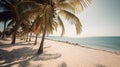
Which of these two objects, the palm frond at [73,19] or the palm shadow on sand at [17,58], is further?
the palm frond at [73,19]

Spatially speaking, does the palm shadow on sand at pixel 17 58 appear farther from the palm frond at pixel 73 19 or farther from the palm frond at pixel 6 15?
the palm frond at pixel 6 15

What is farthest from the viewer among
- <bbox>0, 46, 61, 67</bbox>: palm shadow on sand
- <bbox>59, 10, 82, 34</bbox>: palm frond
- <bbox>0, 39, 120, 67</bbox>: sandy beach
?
<bbox>59, 10, 82, 34</bbox>: palm frond

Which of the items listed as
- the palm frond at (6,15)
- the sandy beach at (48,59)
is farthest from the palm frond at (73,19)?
the palm frond at (6,15)

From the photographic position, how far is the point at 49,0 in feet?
35.1

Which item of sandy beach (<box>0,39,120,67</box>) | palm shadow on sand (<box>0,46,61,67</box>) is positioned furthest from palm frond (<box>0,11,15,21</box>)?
palm shadow on sand (<box>0,46,61,67</box>)

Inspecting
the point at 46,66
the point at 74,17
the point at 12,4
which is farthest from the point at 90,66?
the point at 12,4

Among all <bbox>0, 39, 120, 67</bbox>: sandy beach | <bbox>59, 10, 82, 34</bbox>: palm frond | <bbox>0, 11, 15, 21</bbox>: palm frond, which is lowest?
<bbox>0, 39, 120, 67</bbox>: sandy beach

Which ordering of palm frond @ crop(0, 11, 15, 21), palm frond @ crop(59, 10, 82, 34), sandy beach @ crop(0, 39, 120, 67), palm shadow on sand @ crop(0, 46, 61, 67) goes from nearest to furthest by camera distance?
palm shadow on sand @ crop(0, 46, 61, 67)
sandy beach @ crop(0, 39, 120, 67)
palm frond @ crop(59, 10, 82, 34)
palm frond @ crop(0, 11, 15, 21)

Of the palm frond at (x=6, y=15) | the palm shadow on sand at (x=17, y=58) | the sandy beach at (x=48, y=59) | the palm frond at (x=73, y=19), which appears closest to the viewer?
the palm shadow on sand at (x=17, y=58)

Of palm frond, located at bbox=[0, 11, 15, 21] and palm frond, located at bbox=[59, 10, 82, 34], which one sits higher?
Result: palm frond, located at bbox=[0, 11, 15, 21]

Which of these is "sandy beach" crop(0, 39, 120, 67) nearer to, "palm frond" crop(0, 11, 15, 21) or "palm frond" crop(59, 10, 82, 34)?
"palm frond" crop(59, 10, 82, 34)

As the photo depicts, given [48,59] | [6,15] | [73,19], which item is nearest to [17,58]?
[48,59]

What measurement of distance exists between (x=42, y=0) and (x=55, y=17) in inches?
72.9

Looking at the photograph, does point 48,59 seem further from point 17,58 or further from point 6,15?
point 6,15
